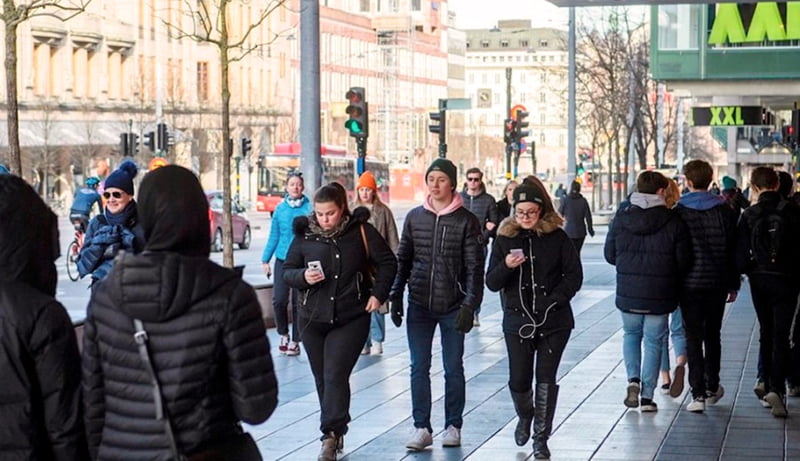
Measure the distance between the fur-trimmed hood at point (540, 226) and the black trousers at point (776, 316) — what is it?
2356 millimetres

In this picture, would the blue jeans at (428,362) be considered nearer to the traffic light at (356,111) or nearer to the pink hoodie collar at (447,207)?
the pink hoodie collar at (447,207)

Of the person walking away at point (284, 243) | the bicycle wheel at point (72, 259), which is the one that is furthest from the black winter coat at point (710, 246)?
the bicycle wheel at point (72, 259)

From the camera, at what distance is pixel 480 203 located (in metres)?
19.1

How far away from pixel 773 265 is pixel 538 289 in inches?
97.4

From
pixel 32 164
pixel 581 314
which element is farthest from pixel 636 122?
pixel 581 314

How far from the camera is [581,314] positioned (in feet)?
65.1

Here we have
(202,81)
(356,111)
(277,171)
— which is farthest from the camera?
(202,81)

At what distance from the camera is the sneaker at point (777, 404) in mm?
11414

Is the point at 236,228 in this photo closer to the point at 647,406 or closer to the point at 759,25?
the point at 759,25

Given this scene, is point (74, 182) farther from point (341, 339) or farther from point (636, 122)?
point (341, 339)

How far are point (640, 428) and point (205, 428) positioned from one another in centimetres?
619

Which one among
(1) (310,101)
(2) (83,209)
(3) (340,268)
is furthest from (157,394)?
(2) (83,209)

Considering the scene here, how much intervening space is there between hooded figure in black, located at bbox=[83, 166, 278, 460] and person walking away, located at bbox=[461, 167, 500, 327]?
13.3 metres

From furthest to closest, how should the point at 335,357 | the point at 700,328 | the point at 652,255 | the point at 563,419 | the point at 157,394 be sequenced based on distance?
1. the point at 700,328
2. the point at 563,419
3. the point at 652,255
4. the point at 335,357
5. the point at 157,394
